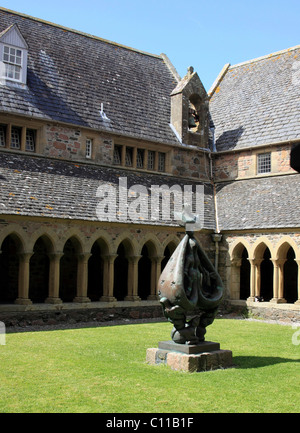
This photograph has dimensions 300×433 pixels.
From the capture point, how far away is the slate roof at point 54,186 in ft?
52.1

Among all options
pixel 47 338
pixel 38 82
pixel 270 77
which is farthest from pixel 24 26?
pixel 47 338

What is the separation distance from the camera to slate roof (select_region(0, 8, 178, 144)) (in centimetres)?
1920

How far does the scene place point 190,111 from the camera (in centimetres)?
2369

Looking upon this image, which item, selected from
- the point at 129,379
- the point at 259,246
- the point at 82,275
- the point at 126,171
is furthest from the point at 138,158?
the point at 129,379

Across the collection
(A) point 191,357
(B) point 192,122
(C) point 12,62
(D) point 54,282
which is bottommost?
(A) point 191,357

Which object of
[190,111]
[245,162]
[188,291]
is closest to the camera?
[188,291]

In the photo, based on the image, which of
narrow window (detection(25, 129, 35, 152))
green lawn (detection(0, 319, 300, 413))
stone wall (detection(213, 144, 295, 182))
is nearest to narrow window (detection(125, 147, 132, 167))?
narrow window (detection(25, 129, 35, 152))

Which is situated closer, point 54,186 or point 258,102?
point 54,186

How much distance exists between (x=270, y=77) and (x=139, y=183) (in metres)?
8.47

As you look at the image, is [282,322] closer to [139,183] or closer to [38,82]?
[139,183]

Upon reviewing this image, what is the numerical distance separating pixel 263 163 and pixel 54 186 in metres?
8.82

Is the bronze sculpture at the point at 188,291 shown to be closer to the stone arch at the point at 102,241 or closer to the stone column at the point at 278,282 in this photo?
the stone arch at the point at 102,241

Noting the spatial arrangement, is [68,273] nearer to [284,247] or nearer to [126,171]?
[126,171]

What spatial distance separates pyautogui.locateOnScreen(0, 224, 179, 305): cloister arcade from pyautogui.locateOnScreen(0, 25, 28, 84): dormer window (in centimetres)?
549
